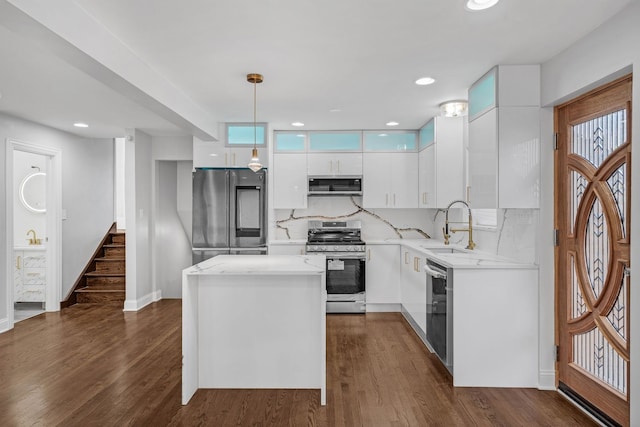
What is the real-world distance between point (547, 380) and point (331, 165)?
133 inches

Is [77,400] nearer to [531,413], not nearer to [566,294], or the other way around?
[531,413]

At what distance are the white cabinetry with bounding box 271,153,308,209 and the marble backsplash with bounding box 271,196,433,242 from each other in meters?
0.38

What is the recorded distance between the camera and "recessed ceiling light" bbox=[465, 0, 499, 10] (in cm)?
206

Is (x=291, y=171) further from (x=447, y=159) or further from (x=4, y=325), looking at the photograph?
(x=4, y=325)

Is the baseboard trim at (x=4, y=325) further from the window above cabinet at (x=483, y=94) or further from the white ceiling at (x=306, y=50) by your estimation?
the window above cabinet at (x=483, y=94)

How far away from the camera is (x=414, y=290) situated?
166 inches

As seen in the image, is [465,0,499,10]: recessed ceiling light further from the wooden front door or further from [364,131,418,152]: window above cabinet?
[364,131,418,152]: window above cabinet

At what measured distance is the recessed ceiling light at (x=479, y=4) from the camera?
206cm

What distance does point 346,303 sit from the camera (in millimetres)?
4996

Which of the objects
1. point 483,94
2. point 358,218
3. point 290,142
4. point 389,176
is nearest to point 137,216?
point 290,142

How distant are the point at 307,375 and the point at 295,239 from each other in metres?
2.79

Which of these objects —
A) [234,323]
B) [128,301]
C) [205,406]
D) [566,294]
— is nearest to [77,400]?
[205,406]

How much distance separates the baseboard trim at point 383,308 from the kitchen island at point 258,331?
7.52 feet

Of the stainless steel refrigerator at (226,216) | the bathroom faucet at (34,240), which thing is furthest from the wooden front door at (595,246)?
the bathroom faucet at (34,240)
